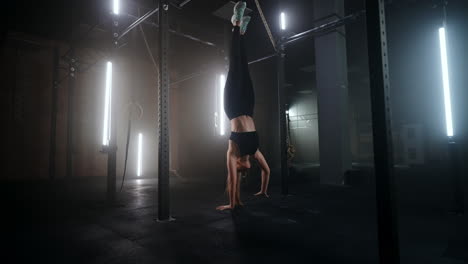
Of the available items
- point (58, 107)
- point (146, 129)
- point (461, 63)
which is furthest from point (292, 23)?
point (58, 107)

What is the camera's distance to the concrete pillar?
20.0 ft

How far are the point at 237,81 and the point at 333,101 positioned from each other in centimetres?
384

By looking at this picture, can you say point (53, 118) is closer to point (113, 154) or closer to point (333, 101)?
point (113, 154)

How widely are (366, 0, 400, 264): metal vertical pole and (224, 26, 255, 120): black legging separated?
1758 mm

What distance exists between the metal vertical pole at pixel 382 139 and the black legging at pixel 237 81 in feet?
5.77

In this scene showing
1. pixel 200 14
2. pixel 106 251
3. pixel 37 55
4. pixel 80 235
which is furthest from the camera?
pixel 37 55

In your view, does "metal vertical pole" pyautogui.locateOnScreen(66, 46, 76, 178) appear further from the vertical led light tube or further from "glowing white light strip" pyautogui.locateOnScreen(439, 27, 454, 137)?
"glowing white light strip" pyautogui.locateOnScreen(439, 27, 454, 137)

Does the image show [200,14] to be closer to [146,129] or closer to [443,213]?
[146,129]

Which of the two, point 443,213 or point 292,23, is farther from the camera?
point 292,23

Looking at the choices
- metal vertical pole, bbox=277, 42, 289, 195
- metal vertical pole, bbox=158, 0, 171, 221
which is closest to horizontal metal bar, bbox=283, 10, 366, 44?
metal vertical pole, bbox=277, 42, 289, 195

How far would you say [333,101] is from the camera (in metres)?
6.29

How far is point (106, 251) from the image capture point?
2.16 m

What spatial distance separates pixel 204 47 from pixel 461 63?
8.60 m

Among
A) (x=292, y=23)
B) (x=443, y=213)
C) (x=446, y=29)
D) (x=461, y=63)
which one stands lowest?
(x=443, y=213)
